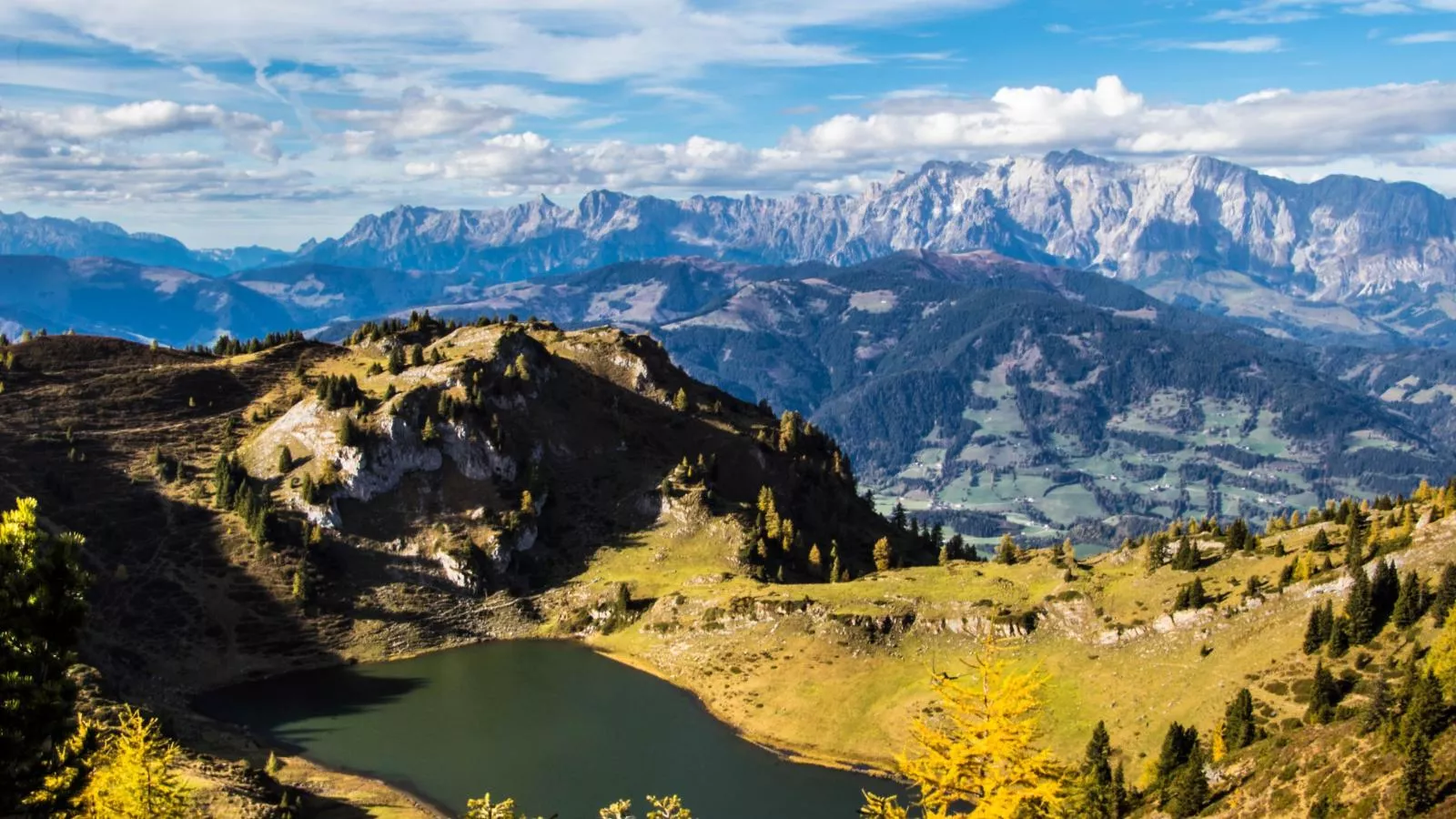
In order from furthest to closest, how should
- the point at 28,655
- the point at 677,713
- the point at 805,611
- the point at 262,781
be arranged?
the point at 805,611 < the point at 677,713 < the point at 262,781 < the point at 28,655

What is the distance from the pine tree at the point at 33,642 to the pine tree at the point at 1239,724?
93895 millimetres

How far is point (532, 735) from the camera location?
123 m

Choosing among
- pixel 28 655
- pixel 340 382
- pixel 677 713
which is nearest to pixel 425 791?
pixel 677 713

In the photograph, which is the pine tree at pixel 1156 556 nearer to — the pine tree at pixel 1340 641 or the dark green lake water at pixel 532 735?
the pine tree at pixel 1340 641

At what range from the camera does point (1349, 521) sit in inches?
4934

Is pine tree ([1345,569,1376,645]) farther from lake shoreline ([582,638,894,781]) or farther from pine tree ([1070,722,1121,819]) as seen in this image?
lake shoreline ([582,638,894,781])

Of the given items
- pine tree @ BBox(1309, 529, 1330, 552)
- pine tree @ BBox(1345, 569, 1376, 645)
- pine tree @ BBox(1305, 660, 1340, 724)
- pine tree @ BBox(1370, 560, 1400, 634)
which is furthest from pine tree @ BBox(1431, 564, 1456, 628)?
pine tree @ BBox(1309, 529, 1330, 552)

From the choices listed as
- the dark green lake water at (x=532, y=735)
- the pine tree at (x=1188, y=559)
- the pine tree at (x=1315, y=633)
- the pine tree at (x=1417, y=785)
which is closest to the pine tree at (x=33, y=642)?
the dark green lake water at (x=532, y=735)

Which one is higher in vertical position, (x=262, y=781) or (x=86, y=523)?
(x=86, y=523)

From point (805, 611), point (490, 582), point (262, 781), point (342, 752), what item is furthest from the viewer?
point (490, 582)

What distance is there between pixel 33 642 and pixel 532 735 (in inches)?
3609

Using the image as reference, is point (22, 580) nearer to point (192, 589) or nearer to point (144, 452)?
point (192, 589)

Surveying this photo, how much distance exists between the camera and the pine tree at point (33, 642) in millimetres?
37406

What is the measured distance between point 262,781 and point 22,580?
7104 centimetres
